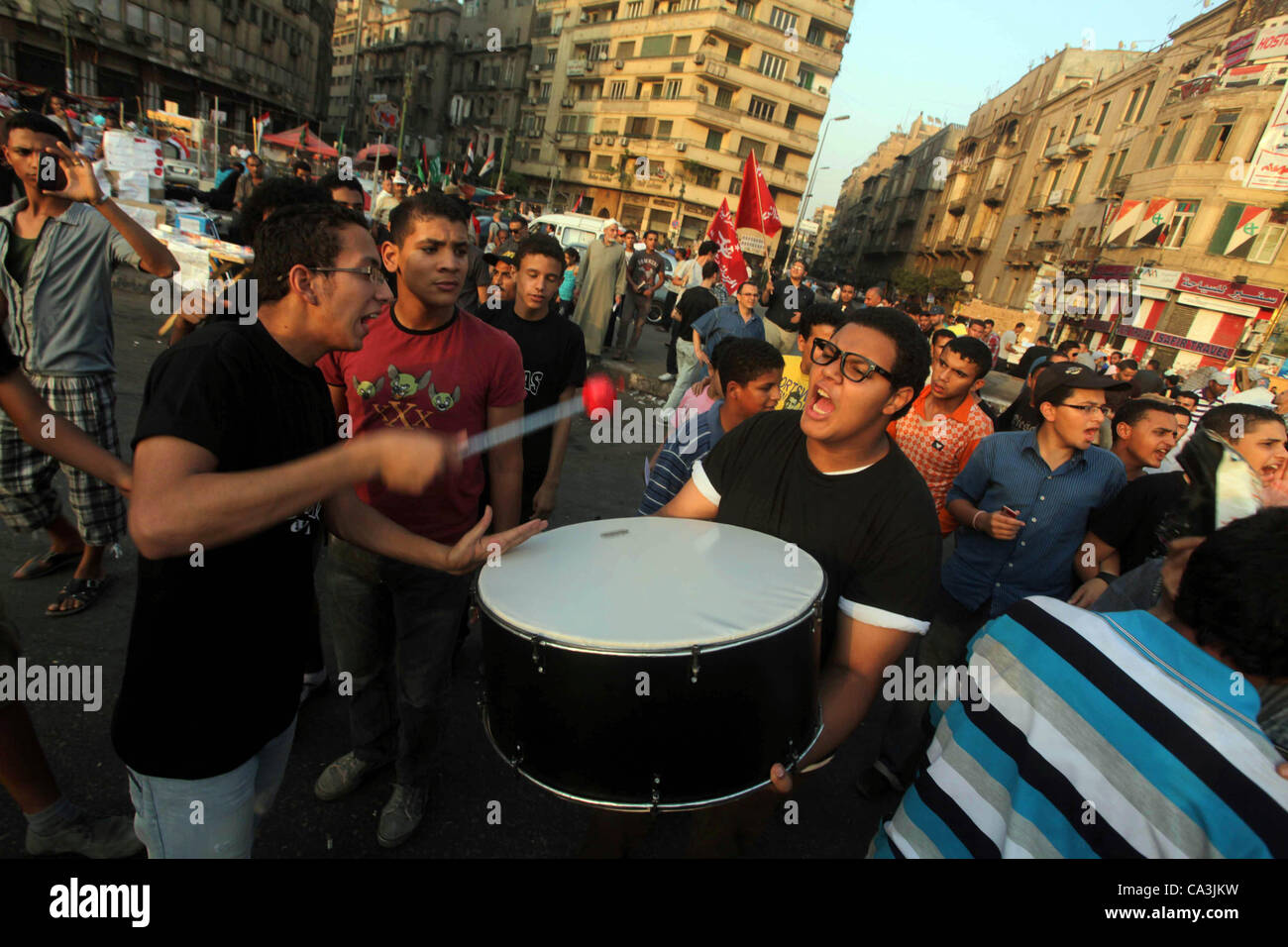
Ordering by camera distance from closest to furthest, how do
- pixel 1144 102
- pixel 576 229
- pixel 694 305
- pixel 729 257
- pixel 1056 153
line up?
pixel 694 305, pixel 729 257, pixel 576 229, pixel 1144 102, pixel 1056 153

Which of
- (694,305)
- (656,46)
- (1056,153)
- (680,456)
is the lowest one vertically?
(680,456)

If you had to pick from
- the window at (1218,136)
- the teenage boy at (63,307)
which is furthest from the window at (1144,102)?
the teenage boy at (63,307)

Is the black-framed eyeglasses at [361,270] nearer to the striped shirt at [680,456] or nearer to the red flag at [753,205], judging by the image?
the striped shirt at [680,456]

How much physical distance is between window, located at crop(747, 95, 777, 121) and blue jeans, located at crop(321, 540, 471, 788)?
51.7m

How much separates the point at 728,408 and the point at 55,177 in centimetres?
347

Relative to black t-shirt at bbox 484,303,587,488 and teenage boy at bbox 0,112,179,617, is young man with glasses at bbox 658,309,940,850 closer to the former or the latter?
black t-shirt at bbox 484,303,587,488

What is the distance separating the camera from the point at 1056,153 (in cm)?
4072

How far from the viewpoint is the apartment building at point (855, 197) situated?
91000mm

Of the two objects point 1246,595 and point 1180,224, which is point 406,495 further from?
point 1180,224

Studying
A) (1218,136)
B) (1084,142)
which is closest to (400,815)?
(1218,136)

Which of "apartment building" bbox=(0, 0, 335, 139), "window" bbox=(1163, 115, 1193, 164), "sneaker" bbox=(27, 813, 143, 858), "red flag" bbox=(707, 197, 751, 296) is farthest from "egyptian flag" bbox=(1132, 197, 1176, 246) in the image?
"apartment building" bbox=(0, 0, 335, 139)

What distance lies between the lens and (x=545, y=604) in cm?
167

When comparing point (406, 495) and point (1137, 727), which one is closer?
point (1137, 727)

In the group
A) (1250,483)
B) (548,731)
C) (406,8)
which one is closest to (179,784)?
(548,731)
